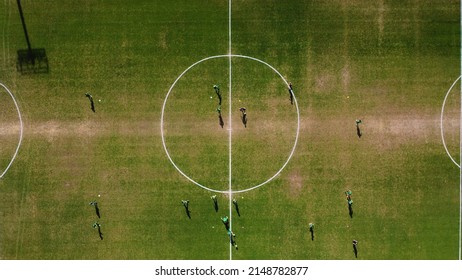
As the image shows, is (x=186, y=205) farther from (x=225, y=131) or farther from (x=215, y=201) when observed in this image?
(x=225, y=131)

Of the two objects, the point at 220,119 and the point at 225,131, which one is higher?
the point at 220,119

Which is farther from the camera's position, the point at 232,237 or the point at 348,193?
the point at 232,237

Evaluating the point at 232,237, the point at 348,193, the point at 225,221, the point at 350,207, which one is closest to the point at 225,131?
the point at 225,221

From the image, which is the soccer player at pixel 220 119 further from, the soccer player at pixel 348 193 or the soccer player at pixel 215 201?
the soccer player at pixel 348 193

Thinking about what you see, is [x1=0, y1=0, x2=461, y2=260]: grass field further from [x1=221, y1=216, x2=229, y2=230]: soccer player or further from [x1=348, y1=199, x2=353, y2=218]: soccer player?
[x1=221, y1=216, x2=229, y2=230]: soccer player

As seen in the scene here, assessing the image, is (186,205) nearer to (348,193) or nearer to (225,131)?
(225,131)

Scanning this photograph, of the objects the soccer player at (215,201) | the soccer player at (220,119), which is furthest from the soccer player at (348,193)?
the soccer player at (220,119)

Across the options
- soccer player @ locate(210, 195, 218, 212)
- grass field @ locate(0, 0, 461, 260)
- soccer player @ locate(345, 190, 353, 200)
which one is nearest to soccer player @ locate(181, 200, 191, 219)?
grass field @ locate(0, 0, 461, 260)

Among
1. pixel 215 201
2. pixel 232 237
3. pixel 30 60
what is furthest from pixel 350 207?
pixel 30 60

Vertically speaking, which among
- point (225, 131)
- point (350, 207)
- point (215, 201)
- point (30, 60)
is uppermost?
point (30, 60)
